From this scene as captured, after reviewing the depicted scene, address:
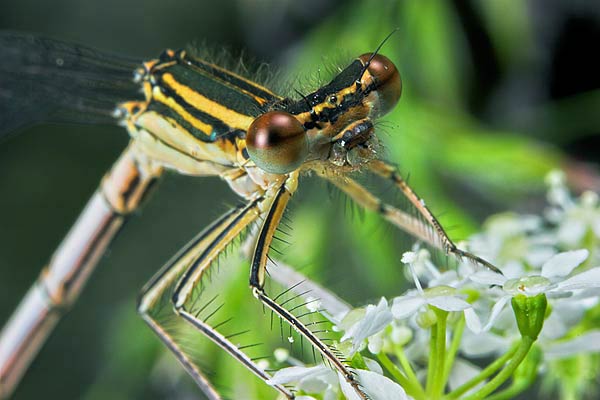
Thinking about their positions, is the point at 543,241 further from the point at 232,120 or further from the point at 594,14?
the point at 594,14

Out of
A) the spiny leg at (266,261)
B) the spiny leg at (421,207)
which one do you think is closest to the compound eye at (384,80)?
the spiny leg at (421,207)

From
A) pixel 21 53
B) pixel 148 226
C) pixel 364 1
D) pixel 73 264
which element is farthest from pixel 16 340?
pixel 364 1

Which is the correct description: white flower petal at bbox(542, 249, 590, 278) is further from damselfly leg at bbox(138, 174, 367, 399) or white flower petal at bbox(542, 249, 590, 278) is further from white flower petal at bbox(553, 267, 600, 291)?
damselfly leg at bbox(138, 174, 367, 399)

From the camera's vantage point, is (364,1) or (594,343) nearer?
(594,343)

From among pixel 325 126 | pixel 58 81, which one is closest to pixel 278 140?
pixel 325 126

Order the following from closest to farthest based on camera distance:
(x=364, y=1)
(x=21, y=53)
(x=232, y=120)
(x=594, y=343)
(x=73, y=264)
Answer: (x=594, y=343) < (x=232, y=120) < (x=21, y=53) < (x=73, y=264) < (x=364, y=1)

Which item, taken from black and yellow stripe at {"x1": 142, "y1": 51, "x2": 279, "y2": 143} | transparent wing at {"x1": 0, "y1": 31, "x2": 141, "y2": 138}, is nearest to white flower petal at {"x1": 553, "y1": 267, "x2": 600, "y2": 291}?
black and yellow stripe at {"x1": 142, "y1": 51, "x2": 279, "y2": 143}
